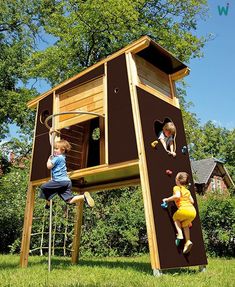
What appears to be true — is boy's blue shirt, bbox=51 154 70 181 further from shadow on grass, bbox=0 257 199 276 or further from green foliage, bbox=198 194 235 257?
green foliage, bbox=198 194 235 257

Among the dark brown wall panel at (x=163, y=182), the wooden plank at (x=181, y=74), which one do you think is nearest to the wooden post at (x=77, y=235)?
the dark brown wall panel at (x=163, y=182)

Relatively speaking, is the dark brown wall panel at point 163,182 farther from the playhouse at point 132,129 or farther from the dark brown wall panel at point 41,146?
Answer: the dark brown wall panel at point 41,146

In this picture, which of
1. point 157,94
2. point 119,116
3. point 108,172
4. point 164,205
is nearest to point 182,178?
point 164,205

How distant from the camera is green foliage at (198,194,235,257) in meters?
12.5

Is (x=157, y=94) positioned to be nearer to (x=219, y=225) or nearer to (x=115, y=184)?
(x=115, y=184)

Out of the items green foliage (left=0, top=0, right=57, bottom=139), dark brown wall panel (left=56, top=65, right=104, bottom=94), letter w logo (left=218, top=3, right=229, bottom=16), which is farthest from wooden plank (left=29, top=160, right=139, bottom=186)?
green foliage (left=0, top=0, right=57, bottom=139)

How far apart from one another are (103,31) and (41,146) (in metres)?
10.3

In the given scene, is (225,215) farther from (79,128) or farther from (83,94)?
(83,94)

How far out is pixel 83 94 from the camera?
741cm

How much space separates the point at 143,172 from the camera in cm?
585

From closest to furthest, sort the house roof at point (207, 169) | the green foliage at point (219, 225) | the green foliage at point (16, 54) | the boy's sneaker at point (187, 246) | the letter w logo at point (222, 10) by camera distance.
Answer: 1. the letter w logo at point (222, 10)
2. the boy's sneaker at point (187, 246)
3. the green foliage at point (219, 225)
4. the green foliage at point (16, 54)
5. the house roof at point (207, 169)

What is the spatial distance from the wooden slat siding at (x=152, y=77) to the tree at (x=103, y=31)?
366 inches

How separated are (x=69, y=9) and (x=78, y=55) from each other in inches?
88.5

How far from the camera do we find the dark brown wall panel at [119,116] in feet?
20.4
